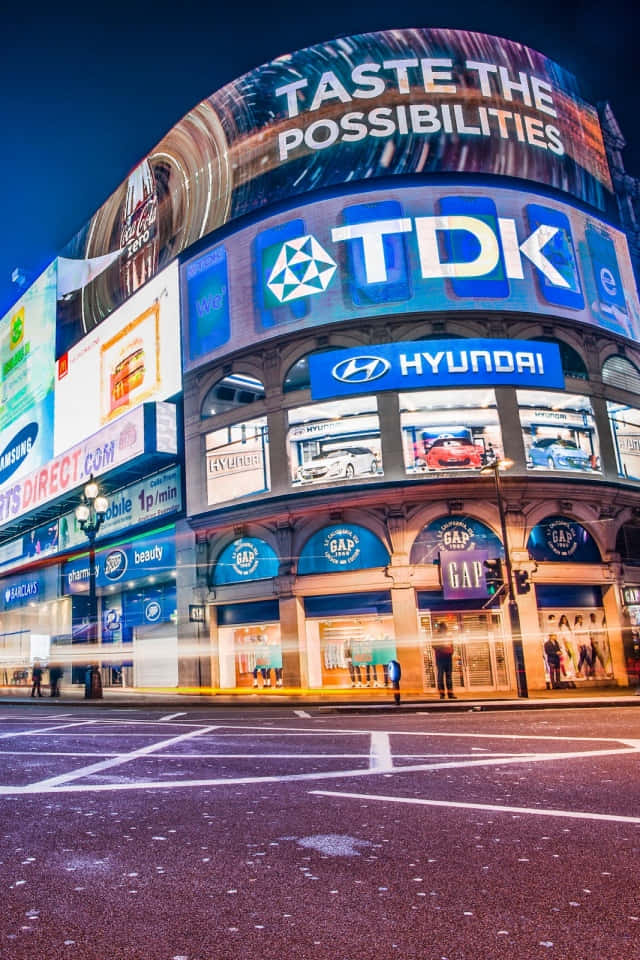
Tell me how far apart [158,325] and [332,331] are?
11836 millimetres

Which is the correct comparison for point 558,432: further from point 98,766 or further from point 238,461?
point 98,766

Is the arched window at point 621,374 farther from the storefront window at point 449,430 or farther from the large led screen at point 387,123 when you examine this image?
the large led screen at point 387,123

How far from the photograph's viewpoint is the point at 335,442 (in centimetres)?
→ 2870

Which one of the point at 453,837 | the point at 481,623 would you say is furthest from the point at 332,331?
the point at 453,837

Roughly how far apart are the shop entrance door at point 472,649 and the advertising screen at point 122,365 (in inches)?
674

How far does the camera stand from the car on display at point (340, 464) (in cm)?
2811

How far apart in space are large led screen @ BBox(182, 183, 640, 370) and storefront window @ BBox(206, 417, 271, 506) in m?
3.93

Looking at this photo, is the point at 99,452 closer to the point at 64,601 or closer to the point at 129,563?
the point at 129,563

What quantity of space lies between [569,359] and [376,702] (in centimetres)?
1797

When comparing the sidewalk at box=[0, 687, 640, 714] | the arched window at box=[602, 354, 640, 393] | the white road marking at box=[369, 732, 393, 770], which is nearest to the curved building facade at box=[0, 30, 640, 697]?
the arched window at box=[602, 354, 640, 393]

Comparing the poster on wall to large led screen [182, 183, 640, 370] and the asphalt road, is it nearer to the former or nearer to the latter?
large led screen [182, 183, 640, 370]

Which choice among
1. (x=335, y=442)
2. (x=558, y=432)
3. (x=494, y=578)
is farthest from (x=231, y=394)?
(x=494, y=578)

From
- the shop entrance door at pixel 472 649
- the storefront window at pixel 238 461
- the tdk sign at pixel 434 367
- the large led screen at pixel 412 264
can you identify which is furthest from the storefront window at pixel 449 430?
the storefront window at pixel 238 461

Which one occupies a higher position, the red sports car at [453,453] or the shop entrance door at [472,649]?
the red sports car at [453,453]
